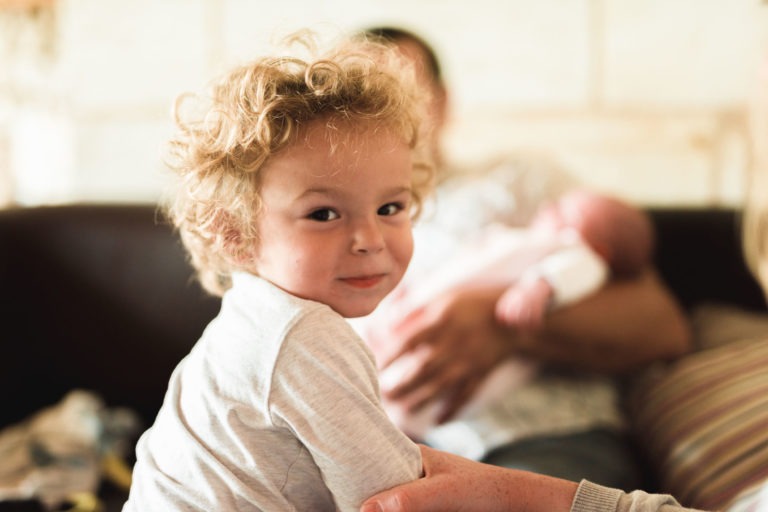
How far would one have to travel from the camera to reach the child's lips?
70 centimetres

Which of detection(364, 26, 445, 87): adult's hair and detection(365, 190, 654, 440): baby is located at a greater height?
detection(364, 26, 445, 87): adult's hair

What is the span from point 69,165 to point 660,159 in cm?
189

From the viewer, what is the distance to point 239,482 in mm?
661

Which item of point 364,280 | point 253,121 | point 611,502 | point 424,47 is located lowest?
point 611,502

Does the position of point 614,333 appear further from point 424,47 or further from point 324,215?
point 324,215

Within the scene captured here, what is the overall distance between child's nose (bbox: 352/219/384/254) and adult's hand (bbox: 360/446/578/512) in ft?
0.71

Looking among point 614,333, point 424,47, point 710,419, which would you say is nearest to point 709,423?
point 710,419

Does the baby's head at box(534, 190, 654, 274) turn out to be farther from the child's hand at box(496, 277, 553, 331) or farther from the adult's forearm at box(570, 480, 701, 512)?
the adult's forearm at box(570, 480, 701, 512)

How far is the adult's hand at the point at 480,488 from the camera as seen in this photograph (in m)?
0.66

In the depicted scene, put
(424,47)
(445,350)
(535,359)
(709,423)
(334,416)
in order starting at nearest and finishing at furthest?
1. (334,416)
2. (709,423)
3. (445,350)
4. (535,359)
5. (424,47)

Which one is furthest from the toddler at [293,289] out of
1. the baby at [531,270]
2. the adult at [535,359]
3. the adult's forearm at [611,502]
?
the baby at [531,270]

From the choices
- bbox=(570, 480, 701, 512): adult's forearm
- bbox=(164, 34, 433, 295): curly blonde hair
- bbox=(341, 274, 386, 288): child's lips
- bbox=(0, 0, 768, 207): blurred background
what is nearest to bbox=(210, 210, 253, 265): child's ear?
bbox=(164, 34, 433, 295): curly blonde hair

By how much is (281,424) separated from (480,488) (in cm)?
21

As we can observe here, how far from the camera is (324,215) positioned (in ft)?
2.26
